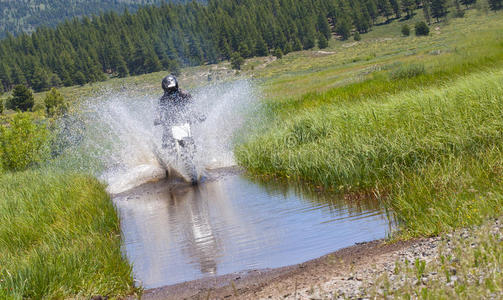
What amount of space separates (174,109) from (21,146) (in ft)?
33.1

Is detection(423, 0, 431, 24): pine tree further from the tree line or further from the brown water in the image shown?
the brown water

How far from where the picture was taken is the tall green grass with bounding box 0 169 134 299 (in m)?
5.98

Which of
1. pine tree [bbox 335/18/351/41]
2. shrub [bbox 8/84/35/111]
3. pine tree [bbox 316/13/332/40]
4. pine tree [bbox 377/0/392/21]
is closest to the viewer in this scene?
shrub [bbox 8/84/35/111]

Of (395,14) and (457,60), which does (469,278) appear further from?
(395,14)

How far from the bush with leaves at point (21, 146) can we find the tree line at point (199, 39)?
12446 cm

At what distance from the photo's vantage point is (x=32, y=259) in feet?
20.9

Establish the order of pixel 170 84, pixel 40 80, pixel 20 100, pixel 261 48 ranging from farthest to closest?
pixel 40 80
pixel 261 48
pixel 20 100
pixel 170 84

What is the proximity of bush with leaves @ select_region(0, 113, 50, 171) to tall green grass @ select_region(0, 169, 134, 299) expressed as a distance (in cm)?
725

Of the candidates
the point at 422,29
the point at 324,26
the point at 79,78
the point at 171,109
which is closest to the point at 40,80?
the point at 79,78

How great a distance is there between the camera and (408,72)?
2297 cm

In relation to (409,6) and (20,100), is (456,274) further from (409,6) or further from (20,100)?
(409,6)

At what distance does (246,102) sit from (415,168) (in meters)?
15.5

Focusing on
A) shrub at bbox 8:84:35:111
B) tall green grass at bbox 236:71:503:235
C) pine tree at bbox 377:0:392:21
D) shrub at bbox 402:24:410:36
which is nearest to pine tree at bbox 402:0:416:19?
pine tree at bbox 377:0:392:21

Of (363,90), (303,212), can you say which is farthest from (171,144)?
(363,90)
